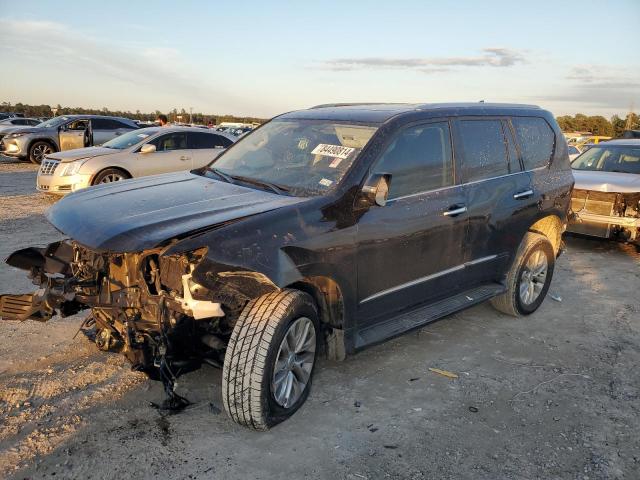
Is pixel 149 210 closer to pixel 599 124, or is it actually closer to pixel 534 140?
pixel 534 140

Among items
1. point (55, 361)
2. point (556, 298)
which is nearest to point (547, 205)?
point (556, 298)

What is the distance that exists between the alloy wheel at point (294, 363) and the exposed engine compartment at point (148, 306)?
1.21 ft

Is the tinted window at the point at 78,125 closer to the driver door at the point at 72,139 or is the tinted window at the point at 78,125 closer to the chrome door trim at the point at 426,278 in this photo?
the driver door at the point at 72,139

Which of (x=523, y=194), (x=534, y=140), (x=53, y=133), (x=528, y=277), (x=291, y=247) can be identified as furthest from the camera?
(x=53, y=133)

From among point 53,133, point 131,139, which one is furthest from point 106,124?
point 131,139

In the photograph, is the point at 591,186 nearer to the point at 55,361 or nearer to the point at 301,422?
the point at 301,422

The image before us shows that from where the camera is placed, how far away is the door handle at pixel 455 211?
4.18 metres

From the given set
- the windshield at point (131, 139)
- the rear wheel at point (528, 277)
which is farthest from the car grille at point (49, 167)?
the rear wheel at point (528, 277)

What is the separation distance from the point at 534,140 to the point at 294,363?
3389mm

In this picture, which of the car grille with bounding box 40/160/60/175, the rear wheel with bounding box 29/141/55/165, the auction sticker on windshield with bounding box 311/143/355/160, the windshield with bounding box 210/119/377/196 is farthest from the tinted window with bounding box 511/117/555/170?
the rear wheel with bounding box 29/141/55/165

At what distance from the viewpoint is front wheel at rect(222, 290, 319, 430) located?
10.2 feet

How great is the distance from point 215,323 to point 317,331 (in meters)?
0.66

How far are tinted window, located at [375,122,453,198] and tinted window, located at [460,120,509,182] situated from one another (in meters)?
0.22

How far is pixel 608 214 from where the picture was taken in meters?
8.26
